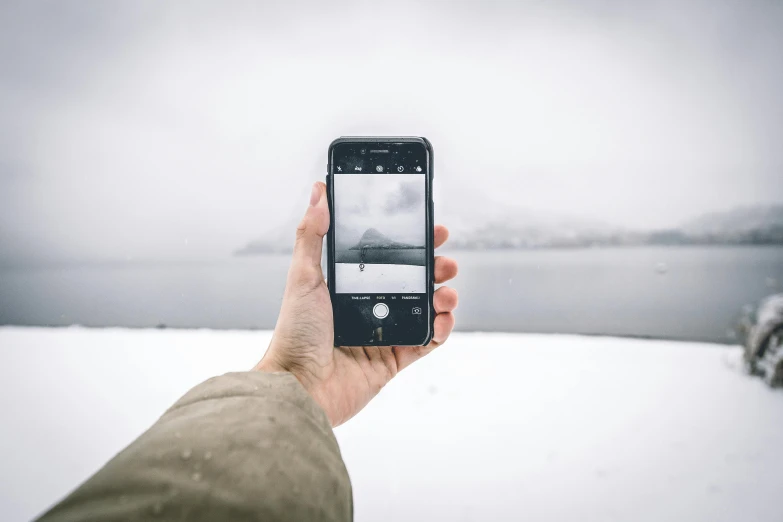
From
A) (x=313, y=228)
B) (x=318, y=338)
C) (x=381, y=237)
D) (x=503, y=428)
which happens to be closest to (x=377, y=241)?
(x=381, y=237)

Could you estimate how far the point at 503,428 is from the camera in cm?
209

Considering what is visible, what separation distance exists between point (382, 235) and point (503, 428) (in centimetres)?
156

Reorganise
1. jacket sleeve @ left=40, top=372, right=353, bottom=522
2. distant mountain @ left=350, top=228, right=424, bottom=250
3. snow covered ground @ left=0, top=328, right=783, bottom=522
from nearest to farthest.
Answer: jacket sleeve @ left=40, top=372, right=353, bottom=522 < distant mountain @ left=350, top=228, right=424, bottom=250 < snow covered ground @ left=0, top=328, right=783, bottom=522

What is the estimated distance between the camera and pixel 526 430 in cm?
207

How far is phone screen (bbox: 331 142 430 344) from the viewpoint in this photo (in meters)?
1.12

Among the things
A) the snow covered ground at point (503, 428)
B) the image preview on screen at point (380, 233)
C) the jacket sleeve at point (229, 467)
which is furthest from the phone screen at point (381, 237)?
the snow covered ground at point (503, 428)

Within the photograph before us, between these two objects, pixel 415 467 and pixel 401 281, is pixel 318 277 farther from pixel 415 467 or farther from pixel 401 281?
→ pixel 415 467

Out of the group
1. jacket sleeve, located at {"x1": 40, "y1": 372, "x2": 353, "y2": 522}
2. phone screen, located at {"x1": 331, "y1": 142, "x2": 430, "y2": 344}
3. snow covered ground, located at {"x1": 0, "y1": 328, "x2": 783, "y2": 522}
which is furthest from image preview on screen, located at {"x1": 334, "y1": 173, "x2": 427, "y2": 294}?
snow covered ground, located at {"x1": 0, "y1": 328, "x2": 783, "y2": 522}

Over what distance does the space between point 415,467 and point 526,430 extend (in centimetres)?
71

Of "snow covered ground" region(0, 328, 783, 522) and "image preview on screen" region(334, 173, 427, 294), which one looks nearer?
"image preview on screen" region(334, 173, 427, 294)

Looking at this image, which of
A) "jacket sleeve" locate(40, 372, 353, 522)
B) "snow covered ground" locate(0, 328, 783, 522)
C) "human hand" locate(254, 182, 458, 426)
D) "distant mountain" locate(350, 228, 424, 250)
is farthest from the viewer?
"snow covered ground" locate(0, 328, 783, 522)

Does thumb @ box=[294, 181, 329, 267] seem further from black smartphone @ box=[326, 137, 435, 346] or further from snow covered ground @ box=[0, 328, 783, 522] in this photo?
snow covered ground @ box=[0, 328, 783, 522]

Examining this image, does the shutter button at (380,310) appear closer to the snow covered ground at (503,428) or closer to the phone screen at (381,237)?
the phone screen at (381,237)

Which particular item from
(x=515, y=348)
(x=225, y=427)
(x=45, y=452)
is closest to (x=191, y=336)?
(x=45, y=452)
